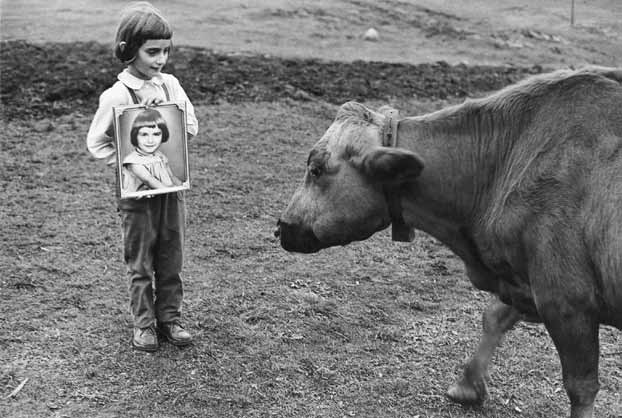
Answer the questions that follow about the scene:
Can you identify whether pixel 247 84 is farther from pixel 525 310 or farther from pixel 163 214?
pixel 525 310

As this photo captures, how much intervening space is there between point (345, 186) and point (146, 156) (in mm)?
1192

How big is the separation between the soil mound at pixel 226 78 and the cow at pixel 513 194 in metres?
6.23

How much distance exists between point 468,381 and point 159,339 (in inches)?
72.3

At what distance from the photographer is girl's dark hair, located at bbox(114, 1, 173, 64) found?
14.8 feet

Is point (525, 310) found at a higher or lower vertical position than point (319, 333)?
higher

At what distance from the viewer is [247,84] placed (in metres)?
10.9

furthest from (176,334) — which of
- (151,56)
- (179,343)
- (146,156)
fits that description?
(151,56)

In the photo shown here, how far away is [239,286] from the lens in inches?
235


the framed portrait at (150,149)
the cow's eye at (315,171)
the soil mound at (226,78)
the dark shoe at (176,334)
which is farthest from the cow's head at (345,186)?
the soil mound at (226,78)

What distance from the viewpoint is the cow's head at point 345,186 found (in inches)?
165

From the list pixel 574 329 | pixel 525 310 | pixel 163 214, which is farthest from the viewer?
pixel 163 214

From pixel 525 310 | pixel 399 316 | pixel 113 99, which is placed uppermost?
pixel 113 99

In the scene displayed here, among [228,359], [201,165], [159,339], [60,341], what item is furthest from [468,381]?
[201,165]

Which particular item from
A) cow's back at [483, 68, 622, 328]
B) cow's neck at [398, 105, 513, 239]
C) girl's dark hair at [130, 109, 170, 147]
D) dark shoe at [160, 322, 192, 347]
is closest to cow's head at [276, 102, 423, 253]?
cow's neck at [398, 105, 513, 239]
